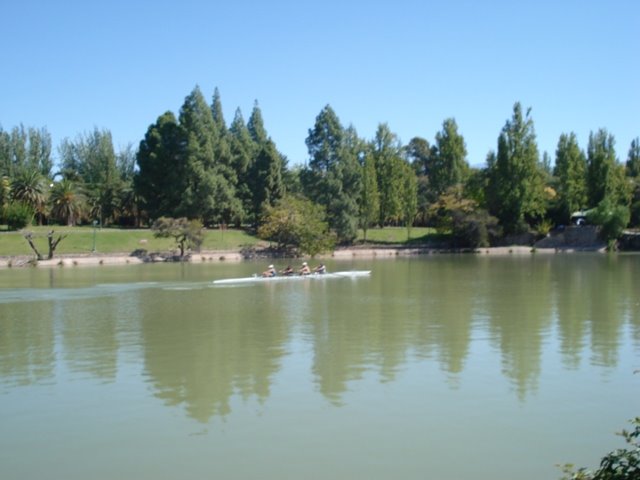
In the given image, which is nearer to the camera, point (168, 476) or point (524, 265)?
point (168, 476)

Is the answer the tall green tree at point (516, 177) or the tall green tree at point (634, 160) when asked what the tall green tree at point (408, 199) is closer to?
the tall green tree at point (516, 177)

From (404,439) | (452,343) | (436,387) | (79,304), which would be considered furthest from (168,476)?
(79,304)

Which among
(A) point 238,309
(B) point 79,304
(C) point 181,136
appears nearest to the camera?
(A) point 238,309

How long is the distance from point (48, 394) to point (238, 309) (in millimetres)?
11470

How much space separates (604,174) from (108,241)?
48.7 meters

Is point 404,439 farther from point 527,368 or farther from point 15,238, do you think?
point 15,238

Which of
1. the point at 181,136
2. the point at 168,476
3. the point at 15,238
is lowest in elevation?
the point at 168,476

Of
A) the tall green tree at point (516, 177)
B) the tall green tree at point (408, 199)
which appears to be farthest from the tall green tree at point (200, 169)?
the tall green tree at point (516, 177)

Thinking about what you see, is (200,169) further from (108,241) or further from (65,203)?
(65,203)

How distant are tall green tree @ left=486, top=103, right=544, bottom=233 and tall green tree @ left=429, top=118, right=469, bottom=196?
682cm

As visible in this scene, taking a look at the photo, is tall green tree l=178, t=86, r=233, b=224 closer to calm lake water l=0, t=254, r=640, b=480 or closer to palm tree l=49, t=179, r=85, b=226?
palm tree l=49, t=179, r=85, b=226

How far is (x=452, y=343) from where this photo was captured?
17.1m

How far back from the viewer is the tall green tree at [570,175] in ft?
→ 227

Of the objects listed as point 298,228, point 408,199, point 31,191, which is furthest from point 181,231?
point 408,199
